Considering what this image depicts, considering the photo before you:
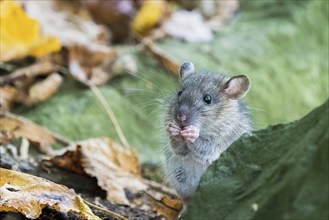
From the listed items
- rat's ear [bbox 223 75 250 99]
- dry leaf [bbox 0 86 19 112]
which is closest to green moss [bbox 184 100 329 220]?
rat's ear [bbox 223 75 250 99]

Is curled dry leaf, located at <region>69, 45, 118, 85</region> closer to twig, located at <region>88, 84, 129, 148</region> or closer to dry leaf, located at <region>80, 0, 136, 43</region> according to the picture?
twig, located at <region>88, 84, 129, 148</region>

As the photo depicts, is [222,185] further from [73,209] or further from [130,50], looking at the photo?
[130,50]

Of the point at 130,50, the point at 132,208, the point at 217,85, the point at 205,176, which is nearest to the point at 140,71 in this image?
the point at 130,50

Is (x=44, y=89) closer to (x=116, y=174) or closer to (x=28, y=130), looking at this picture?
(x=28, y=130)

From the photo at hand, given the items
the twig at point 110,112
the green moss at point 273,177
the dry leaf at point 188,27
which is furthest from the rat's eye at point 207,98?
the dry leaf at point 188,27

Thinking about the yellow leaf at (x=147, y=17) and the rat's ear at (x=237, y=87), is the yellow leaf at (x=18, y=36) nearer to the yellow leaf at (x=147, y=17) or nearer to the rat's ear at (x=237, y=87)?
the yellow leaf at (x=147, y=17)

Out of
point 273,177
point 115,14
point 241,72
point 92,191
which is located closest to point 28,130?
point 92,191
